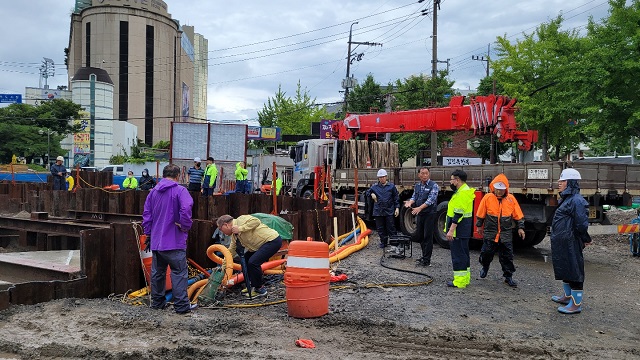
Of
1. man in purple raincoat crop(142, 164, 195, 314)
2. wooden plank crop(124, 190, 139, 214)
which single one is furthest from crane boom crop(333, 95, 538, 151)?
man in purple raincoat crop(142, 164, 195, 314)

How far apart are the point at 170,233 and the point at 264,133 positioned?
39.6m

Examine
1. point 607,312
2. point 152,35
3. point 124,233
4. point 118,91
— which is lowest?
point 607,312

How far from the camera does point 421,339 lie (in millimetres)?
5266

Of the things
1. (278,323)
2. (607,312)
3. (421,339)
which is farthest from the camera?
(607,312)

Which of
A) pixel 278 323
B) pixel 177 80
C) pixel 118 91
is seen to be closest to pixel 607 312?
pixel 278 323

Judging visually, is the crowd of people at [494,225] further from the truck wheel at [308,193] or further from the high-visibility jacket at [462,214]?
the truck wheel at [308,193]

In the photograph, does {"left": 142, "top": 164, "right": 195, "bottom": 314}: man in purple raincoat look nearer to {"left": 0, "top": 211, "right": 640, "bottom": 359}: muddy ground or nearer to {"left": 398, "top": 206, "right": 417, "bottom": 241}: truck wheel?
{"left": 0, "top": 211, "right": 640, "bottom": 359}: muddy ground

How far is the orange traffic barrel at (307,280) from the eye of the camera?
5.96 metres

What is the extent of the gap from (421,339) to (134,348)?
109 inches

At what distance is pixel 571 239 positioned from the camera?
21.1ft

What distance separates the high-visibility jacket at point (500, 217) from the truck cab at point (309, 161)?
26.5 ft

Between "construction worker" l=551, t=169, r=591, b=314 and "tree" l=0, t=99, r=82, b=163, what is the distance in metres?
42.5

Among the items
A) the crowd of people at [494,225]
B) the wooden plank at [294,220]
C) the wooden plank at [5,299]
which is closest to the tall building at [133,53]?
the wooden plank at [294,220]

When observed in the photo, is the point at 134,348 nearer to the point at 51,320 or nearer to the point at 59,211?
the point at 51,320
